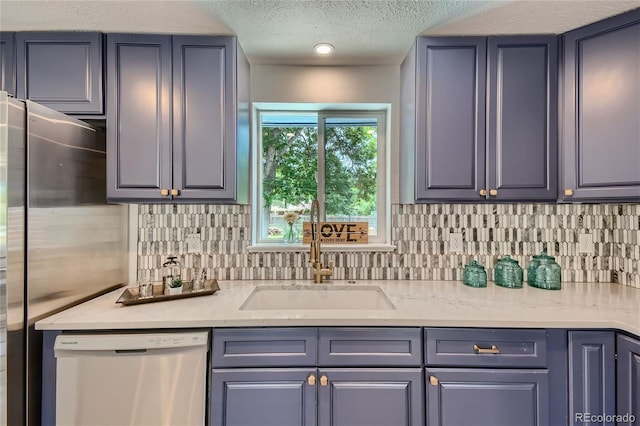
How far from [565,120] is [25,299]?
2571 mm

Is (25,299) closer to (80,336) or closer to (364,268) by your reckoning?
(80,336)

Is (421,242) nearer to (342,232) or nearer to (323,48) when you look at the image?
(342,232)

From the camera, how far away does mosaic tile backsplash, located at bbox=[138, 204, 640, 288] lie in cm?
183

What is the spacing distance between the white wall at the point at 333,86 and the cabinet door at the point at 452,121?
0.33m

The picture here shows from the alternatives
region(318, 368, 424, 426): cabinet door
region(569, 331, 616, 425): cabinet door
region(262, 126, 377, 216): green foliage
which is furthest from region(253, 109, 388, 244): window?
region(569, 331, 616, 425): cabinet door

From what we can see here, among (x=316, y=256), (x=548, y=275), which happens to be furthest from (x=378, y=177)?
(x=548, y=275)

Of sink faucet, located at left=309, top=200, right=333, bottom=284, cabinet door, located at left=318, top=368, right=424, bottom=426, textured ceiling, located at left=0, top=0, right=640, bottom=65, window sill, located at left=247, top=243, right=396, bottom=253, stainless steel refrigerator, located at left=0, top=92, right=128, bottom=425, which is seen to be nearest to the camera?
stainless steel refrigerator, located at left=0, top=92, right=128, bottom=425

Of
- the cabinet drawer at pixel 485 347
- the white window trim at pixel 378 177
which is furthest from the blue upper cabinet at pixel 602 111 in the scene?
the white window trim at pixel 378 177

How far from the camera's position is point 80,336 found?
118cm

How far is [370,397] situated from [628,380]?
3.28 ft

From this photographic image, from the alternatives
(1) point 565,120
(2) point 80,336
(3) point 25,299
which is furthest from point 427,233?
(3) point 25,299

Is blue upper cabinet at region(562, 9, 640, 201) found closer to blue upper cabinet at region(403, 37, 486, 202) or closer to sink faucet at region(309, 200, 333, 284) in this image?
blue upper cabinet at region(403, 37, 486, 202)

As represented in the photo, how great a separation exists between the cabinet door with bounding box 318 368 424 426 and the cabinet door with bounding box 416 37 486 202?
89 cm

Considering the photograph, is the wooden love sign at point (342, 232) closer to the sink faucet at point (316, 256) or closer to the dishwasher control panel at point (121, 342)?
the sink faucet at point (316, 256)
